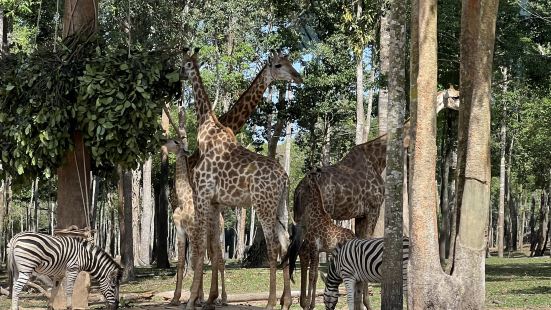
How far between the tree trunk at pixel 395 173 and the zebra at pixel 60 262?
4686 millimetres

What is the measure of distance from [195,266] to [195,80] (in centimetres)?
320

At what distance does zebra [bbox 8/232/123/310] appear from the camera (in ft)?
40.5

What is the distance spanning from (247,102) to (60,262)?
4.25 m

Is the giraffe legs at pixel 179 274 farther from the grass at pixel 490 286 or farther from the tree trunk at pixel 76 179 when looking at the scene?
the grass at pixel 490 286

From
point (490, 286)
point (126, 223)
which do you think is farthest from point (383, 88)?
point (126, 223)

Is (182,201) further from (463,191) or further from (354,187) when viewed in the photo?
(463,191)

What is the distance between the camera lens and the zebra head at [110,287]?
13.1 meters

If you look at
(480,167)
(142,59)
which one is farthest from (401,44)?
(142,59)

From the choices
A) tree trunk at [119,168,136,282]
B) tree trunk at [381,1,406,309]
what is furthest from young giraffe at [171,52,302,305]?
tree trunk at [119,168,136,282]

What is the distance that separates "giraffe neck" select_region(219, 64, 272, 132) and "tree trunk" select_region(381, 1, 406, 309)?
383cm

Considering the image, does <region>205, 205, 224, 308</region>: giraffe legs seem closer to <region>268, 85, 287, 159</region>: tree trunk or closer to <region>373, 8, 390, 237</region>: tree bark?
<region>373, 8, 390, 237</region>: tree bark

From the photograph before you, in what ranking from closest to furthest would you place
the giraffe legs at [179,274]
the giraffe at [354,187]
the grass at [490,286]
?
the giraffe legs at [179,274] < the giraffe at [354,187] < the grass at [490,286]

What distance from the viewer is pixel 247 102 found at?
14.5 m

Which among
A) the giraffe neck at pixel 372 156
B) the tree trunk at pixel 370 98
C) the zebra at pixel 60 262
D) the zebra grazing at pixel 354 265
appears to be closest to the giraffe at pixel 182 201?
the zebra at pixel 60 262
